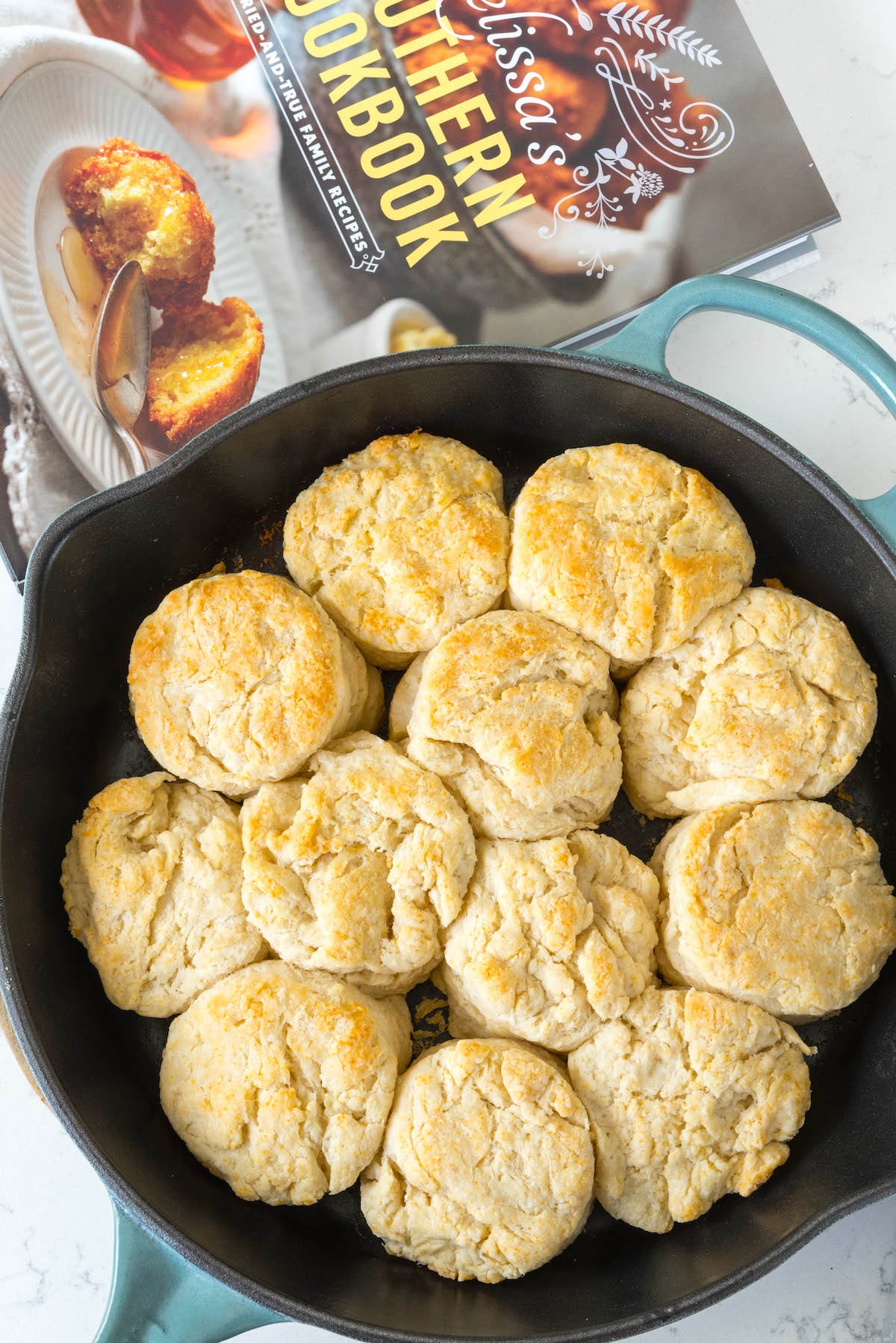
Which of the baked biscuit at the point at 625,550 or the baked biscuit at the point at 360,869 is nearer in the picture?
the baked biscuit at the point at 360,869

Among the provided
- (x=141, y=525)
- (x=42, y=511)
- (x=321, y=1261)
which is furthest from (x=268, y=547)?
(x=321, y=1261)

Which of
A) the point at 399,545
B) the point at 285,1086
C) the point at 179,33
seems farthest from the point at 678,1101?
the point at 179,33

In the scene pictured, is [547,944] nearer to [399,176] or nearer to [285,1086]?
[285,1086]

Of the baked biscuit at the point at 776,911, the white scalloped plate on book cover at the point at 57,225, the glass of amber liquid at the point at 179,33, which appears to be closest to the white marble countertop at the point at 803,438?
the white scalloped plate on book cover at the point at 57,225

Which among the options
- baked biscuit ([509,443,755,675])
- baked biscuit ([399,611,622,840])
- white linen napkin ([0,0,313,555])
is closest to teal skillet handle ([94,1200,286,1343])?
baked biscuit ([399,611,622,840])

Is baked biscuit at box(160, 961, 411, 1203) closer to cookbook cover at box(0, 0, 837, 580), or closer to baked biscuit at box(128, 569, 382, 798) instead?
baked biscuit at box(128, 569, 382, 798)

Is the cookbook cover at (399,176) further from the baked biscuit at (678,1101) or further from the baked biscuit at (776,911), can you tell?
the baked biscuit at (678,1101)

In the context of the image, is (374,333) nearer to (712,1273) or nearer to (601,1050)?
(601,1050)
